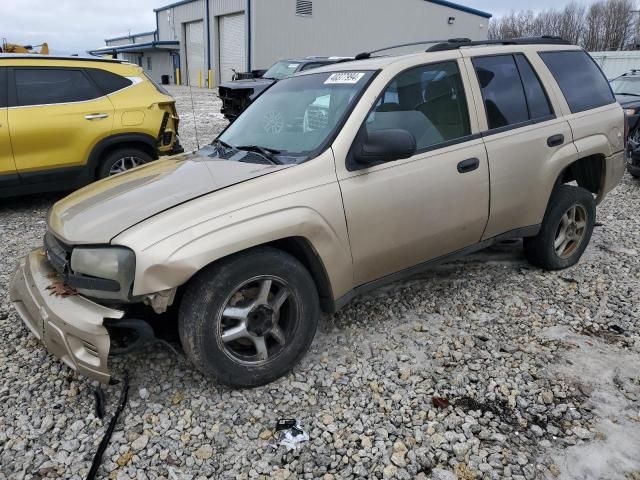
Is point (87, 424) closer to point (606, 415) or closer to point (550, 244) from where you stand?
point (606, 415)

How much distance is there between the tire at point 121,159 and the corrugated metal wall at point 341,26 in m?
Result: 22.1

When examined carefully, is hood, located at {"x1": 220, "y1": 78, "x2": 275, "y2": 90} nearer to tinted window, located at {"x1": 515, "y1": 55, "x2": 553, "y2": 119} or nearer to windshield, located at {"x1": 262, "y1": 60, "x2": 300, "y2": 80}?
windshield, located at {"x1": 262, "y1": 60, "x2": 300, "y2": 80}

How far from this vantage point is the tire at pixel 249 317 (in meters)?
2.56

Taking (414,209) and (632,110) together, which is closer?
(414,209)

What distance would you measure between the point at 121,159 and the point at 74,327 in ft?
14.3

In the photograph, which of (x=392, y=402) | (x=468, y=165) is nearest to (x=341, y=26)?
(x=468, y=165)

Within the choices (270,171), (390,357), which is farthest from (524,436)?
(270,171)

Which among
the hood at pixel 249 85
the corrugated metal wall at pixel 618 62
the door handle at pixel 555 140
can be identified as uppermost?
the corrugated metal wall at pixel 618 62

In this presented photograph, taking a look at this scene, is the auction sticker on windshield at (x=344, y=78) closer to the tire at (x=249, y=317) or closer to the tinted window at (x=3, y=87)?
the tire at (x=249, y=317)

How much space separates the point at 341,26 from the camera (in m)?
30.0

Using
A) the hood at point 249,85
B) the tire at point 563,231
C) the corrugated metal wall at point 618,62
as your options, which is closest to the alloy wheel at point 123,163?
the tire at point 563,231

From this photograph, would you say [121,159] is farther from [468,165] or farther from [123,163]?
[468,165]

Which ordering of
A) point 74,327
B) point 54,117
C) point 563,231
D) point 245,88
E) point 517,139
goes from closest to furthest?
point 74,327 → point 517,139 → point 563,231 → point 54,117 → point 245,88

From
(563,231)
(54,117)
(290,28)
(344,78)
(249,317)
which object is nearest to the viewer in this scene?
(249,317)
